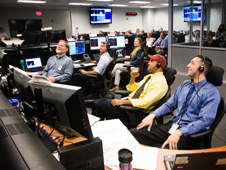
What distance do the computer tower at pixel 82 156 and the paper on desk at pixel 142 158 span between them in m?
0.19

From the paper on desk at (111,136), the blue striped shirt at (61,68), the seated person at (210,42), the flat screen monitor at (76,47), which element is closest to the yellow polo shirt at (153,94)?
the paper on desk at (111,136)

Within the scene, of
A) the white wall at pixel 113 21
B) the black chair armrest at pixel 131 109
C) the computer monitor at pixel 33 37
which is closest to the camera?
the black chair armrest at pixel 131 109

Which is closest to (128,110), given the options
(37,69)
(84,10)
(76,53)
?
(37,69)

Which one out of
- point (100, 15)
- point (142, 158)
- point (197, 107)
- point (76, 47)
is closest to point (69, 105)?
point (142, 158)

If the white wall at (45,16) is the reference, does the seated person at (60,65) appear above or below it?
below

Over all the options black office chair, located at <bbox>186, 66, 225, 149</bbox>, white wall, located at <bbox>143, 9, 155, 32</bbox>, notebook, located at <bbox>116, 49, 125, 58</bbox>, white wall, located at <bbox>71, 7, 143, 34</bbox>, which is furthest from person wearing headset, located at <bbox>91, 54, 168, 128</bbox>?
white wall, located at <bbox>143, 9, 155, 32</bbox>

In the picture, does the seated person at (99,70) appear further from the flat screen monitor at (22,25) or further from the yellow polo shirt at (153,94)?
the flat screen monitor at (22,25)

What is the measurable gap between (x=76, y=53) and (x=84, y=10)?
8112 millimetres

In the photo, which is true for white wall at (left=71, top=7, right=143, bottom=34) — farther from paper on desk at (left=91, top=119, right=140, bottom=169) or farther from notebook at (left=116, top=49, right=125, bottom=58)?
paper on desk at (left=91, top=119, right=140, bottom=169)

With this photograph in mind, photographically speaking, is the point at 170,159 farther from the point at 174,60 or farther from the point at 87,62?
the point at 174,60

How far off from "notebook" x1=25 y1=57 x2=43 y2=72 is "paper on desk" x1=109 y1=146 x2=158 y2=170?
3.22 metres

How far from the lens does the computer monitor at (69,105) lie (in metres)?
1.07

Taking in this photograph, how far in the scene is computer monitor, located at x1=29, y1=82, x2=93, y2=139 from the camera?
1.07 m

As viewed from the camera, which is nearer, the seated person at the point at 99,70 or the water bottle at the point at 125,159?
the water bottle at the point at 125,159
